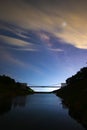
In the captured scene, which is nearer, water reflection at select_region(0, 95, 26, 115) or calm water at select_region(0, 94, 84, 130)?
calm water at select_region(0, 94, 84, 130)

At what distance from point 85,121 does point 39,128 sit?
6.65m

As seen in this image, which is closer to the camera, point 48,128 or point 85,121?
point 48,128

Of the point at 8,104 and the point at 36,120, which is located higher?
the point at 8,104

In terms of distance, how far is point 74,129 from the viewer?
99.6 ft

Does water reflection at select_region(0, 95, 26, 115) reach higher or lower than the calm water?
higher

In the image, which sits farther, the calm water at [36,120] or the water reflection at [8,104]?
the water reflection at [8,104]

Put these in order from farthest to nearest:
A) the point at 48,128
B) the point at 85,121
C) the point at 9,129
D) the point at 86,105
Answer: the point at 86,105 < the point at 85,121 < the point at 48,128 < the point at 9,129

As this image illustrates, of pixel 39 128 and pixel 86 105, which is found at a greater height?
pixel 86 105

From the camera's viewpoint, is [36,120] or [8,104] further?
[8,104]

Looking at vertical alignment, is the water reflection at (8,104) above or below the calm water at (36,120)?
above

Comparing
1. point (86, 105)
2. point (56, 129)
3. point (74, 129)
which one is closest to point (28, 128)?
point (56, 129)

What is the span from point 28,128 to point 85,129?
21.1 feet

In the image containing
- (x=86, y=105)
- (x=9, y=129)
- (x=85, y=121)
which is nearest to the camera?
(x=9, y=129)

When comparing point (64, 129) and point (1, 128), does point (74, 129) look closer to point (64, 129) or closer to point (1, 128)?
point (64, 129)
